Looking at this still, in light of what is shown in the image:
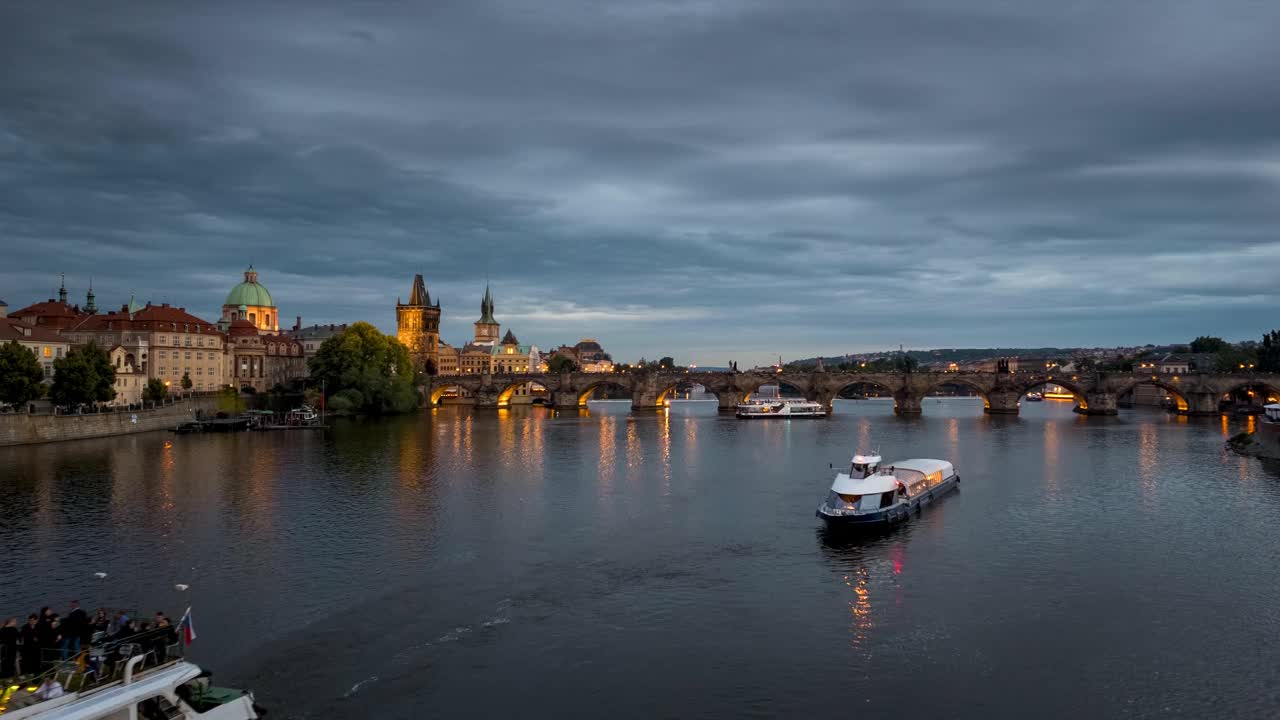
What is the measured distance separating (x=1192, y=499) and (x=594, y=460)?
46252 mm

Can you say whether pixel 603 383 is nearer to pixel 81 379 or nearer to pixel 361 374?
pixel 361 374

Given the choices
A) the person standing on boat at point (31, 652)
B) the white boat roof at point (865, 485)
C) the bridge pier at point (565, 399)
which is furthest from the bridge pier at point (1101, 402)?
the person standing on boat at point (31, 652)

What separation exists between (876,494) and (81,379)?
282 ft

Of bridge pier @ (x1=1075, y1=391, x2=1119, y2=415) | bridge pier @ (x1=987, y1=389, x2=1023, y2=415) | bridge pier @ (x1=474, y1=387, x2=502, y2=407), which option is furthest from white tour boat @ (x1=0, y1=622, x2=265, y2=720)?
bridge pier @ (x1=474, y1=387, x2=502, y2=407)

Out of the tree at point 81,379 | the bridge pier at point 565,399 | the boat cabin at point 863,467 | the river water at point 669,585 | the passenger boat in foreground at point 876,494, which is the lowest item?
the river water at point 669,585

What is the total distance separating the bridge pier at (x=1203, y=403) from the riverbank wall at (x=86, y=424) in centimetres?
15402

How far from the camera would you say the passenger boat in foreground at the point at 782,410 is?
148 metres

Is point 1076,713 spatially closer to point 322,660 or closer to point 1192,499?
point 322,660

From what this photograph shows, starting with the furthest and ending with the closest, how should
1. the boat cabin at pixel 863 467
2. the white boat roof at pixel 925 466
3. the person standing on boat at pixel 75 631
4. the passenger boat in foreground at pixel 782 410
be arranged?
the passenger boat in foreground at pixel 782 410 → the white boat roof at pixel 925 466 → the boat cabin at pixel 863 467 → the person standing on boat at pixel 75 631

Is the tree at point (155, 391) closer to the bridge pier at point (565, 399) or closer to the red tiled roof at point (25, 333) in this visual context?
the red tiled roof at point (25, 333)

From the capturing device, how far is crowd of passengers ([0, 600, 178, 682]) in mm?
22000

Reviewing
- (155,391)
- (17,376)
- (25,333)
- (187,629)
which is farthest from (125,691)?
(25,333)

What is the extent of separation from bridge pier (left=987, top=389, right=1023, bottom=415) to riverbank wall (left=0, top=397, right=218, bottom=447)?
128580mm

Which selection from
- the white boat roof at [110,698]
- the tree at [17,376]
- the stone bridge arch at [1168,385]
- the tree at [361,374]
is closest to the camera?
the white boat roof at [110,698]
